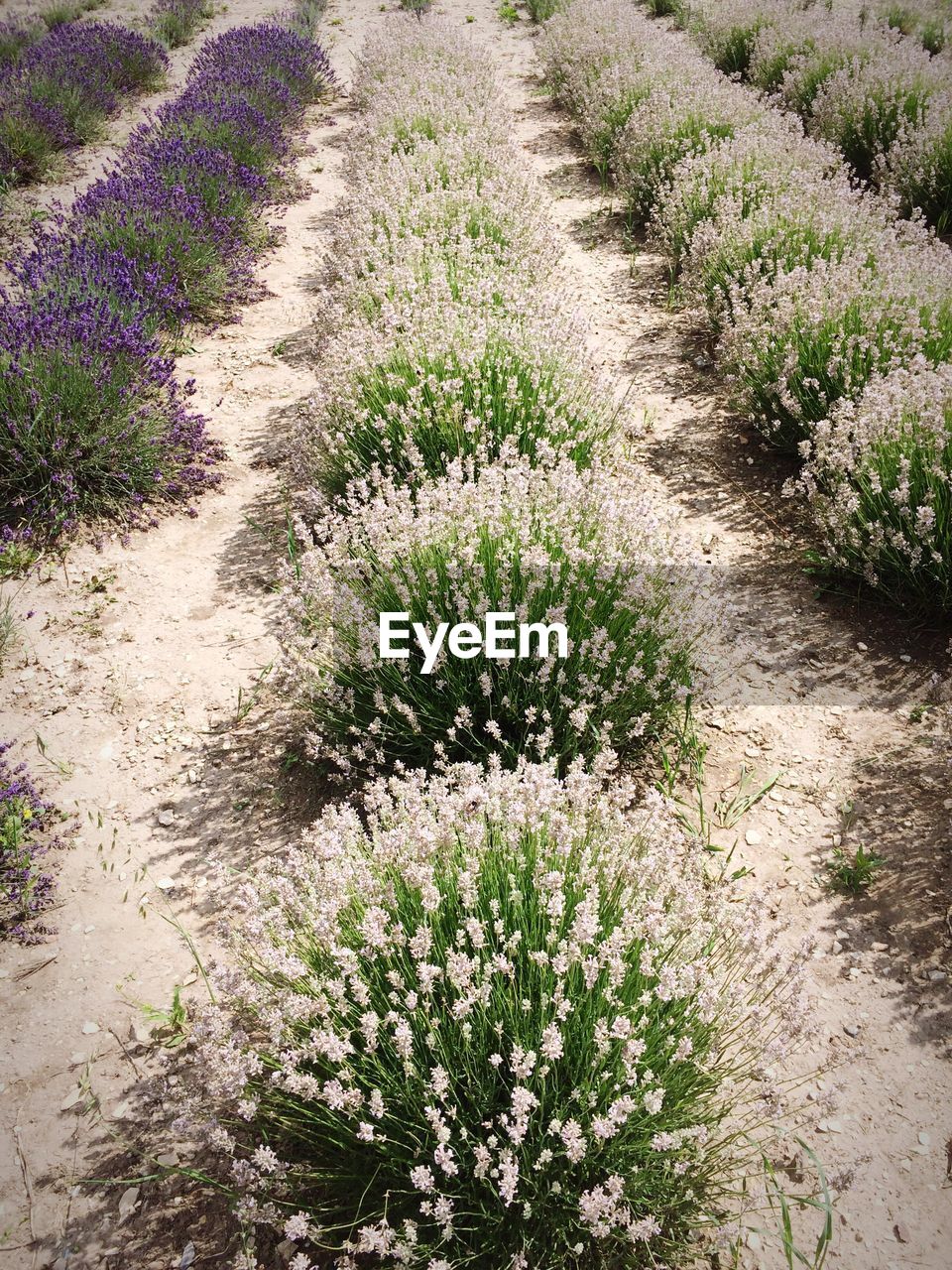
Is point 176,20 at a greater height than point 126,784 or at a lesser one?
greater

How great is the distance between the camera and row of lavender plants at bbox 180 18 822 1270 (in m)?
2.20

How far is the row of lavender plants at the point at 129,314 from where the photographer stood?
5375mm

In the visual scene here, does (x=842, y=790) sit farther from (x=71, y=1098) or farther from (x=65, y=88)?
(x=65, y=88)

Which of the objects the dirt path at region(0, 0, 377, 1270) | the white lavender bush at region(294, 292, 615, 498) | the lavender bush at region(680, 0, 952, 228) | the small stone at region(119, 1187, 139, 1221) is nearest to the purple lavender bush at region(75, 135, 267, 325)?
the dirt path at region(0, 0, 377, 1270)

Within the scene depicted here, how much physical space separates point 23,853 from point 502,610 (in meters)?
2.32

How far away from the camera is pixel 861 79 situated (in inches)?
371

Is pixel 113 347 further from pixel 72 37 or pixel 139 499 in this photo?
pixel 72 37

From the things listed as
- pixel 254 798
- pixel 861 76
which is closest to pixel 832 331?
pixel 254 798

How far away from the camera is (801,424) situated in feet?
17.9

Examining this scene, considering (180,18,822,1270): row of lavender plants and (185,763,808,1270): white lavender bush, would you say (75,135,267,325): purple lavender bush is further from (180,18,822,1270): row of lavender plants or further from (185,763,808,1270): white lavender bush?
(185,763,808,1270): white lavender bush

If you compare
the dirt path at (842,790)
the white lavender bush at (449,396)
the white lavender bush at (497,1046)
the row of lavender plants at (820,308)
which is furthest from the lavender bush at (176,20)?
the white lavender bush at (497,1046)

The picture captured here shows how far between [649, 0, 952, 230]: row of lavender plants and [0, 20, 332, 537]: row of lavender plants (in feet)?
19.9

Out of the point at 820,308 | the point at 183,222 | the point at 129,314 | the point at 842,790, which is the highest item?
the point at 183,222

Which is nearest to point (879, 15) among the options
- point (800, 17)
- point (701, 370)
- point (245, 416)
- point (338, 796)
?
point (800, 17)
